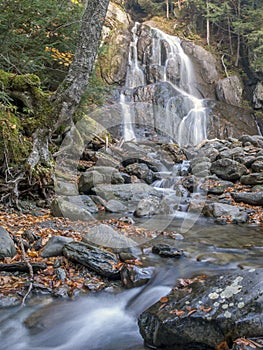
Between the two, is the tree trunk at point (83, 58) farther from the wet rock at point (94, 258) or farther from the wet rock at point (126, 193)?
the wet rock at point (94, 258)

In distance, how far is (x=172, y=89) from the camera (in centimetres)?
2148

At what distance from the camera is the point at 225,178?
10344 mm

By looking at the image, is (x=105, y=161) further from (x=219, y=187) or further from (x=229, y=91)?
(x=229, y=91)

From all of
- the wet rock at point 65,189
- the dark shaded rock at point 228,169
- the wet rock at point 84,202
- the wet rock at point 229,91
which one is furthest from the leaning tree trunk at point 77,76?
the wet rock at point 229,91

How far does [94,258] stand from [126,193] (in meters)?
4.78

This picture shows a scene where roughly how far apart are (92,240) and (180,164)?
9.34 meters

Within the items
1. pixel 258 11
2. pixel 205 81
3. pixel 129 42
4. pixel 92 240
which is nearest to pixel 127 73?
Answer: pixel 129 42

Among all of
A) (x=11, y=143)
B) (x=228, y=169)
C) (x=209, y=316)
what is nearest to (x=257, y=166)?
(x=228, y=169)

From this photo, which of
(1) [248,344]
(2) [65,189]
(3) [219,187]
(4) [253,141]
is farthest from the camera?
(4) [253,141]

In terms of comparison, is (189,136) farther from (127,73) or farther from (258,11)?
(258,11)

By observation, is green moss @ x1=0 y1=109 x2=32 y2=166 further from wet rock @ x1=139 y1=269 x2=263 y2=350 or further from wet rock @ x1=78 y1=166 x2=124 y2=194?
wet rock @ x1=139 y1=269 x2=263 y2=350

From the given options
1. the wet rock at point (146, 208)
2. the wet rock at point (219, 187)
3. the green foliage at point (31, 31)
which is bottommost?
the wet rock at point (219, 187)

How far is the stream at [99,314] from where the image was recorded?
2871 mm

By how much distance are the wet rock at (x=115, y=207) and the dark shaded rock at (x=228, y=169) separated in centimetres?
418
